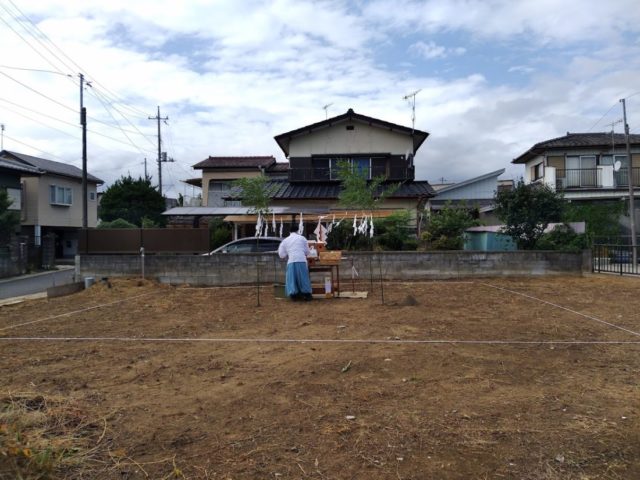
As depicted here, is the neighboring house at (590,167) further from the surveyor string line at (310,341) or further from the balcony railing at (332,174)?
the surveyor string line at (310,341)

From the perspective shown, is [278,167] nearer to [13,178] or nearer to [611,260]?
[13,178]

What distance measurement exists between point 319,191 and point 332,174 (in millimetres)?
1561

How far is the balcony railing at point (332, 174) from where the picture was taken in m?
20.2

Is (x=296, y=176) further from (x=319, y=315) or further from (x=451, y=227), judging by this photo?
(x=319, y=315)

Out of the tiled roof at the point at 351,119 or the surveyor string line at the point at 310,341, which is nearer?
the surveyor string line at the point at 310,341

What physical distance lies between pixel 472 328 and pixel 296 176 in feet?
51.0

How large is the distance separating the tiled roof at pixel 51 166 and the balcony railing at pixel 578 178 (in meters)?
25.6

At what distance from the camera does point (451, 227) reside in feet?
45.4

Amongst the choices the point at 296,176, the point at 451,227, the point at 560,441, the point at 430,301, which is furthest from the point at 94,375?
the point at 296,176

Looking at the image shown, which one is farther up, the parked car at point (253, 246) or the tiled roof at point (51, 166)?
the tiled roof at point (51, 166)

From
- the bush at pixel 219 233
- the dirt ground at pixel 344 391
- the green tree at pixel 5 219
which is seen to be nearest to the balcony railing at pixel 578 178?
the bush at pixel 219 233

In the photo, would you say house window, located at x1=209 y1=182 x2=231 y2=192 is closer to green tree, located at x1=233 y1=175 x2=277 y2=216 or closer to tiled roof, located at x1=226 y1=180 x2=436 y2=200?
tiled roof, located at x1=226 y1=180 x2=436 y2=200

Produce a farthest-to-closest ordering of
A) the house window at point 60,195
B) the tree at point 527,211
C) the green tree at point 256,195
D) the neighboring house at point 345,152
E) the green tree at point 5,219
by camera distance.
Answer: the house window at point 60,195 < the neighboring house at point 345,152 < the green tree at point 5,219 < the green tree at point 256,195 < the tree at point 527,211

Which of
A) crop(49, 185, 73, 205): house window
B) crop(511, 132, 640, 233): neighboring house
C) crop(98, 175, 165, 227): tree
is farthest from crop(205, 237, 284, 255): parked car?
crop(98, 175, 165, 227): tree
